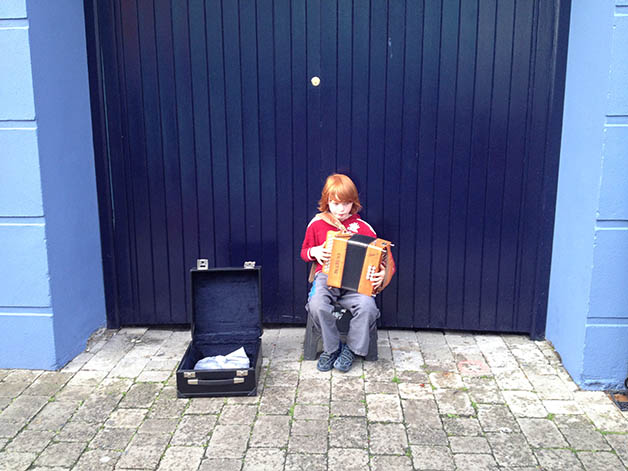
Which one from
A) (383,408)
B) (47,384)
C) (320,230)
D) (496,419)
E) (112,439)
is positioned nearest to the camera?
(112,439)

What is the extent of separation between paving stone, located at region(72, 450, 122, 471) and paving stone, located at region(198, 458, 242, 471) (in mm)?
460

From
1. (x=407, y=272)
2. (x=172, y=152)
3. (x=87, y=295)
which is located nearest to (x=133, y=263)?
(x=87, y=295)

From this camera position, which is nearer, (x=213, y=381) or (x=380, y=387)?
(x=213, y=381)

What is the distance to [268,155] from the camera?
4.16m

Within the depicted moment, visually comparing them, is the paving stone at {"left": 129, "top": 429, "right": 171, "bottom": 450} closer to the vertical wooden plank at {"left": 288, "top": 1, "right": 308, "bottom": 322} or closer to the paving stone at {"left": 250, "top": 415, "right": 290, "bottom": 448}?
the paving stone at {"left": 250, "top": 415, "right": 290, "bottom": 448}

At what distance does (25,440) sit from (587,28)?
13.4 feet

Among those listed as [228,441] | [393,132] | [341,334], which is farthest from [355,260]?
[228,441]

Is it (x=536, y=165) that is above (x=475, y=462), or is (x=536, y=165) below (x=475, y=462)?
above

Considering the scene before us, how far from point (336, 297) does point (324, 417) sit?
3.00 feet

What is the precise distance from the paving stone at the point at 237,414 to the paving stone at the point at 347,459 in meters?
0.55

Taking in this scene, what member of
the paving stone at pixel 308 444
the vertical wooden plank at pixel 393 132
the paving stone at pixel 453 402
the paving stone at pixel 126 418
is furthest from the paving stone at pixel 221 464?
the vertical wooden plank at pixel 393 132

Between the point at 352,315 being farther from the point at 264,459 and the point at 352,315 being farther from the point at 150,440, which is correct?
the point at 150,440

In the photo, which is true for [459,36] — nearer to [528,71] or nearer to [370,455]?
[528,71]

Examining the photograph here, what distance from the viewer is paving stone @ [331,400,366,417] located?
3.21 meters
